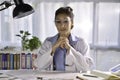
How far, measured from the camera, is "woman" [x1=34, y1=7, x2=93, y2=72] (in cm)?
162

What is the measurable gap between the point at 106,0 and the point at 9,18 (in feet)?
5.23

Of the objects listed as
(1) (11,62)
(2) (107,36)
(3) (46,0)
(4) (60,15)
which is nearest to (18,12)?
(4) (60,15)

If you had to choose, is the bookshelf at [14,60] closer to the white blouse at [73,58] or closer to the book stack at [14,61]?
the book stack at [14,61]

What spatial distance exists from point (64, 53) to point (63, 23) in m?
0.22

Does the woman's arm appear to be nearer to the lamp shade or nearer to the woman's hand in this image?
the woman's hand

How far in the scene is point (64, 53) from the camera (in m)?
1.68

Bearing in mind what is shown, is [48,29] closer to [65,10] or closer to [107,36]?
[107,36]

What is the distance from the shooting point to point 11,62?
9.72 ft

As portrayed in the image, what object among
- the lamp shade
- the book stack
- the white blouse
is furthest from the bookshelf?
the lamp shade

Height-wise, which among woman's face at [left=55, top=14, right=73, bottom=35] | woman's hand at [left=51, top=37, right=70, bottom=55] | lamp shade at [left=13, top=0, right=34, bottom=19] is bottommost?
woman's hand at [left=51, top=37, right=70, bottom=55]

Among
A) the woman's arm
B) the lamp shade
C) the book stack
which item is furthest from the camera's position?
the book stack

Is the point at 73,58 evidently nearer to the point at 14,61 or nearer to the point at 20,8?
the point at 20,8

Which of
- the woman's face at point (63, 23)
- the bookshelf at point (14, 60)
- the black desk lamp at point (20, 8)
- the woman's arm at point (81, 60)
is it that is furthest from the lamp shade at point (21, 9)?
the bookshelf at point (14, 60)

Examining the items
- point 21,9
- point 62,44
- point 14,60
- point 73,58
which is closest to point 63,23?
point 62,44
